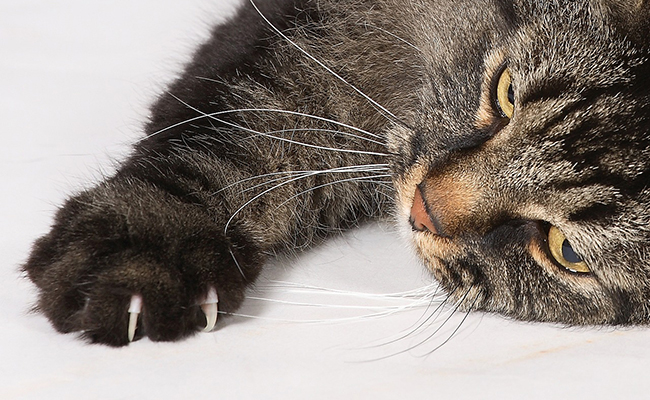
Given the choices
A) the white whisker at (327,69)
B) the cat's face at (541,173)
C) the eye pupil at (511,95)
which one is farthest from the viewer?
the white whisker at (327,69)

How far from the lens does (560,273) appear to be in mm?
1479

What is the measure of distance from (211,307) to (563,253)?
605mm

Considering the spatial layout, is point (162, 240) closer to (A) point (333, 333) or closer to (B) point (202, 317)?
(B) point (202, 317)

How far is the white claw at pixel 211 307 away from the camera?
149 centimetres

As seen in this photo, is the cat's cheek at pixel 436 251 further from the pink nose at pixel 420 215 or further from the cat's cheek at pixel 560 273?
the cat's cheek at pixel 560 273

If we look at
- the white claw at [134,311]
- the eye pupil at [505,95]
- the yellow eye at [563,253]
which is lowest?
the white claw at [134,311]

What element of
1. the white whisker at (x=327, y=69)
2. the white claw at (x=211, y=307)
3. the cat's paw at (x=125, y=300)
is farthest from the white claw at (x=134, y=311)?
the white whisker at (x=327, y=69)

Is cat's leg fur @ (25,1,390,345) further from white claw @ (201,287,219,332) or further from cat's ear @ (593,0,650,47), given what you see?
cat's ear @ (593,0,650,47)

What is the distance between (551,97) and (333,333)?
0.56m

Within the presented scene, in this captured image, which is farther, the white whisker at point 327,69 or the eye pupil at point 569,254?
the white whisker at point 327,69

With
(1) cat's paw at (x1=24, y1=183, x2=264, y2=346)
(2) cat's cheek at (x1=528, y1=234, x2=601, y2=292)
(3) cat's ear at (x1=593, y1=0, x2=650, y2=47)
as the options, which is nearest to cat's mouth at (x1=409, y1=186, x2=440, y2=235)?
(2) cat's cheek at (x1=528, y1=234, x2=601, y2=292)

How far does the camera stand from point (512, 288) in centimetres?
153

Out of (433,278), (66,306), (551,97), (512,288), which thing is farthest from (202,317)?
(551,97)

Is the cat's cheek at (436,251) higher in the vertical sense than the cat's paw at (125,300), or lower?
higher
